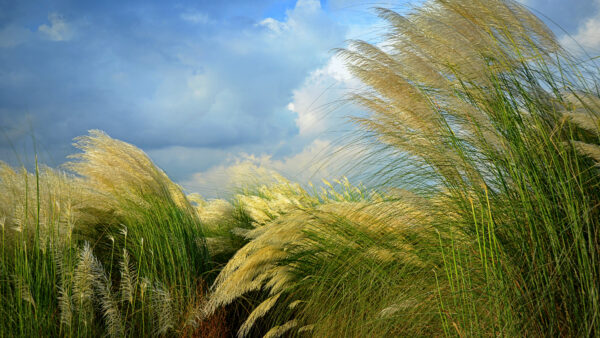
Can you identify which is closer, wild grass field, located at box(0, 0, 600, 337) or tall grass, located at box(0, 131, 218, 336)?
wild grass field, located at box(0, 0, 600, 337)

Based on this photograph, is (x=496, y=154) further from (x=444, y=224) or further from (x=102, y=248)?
(x=102, y=248)

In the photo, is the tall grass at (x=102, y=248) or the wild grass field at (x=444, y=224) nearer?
the wild grass field at (x=444, y=224)

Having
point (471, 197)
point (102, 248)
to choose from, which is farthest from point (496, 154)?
point (102, 248)

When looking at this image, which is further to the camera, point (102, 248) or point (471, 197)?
point (102, 248)

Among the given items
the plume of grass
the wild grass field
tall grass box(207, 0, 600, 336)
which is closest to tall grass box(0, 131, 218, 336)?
the wild grass field

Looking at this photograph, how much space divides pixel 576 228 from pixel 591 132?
2.41ft

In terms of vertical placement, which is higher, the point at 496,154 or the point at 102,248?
the point at 102,248

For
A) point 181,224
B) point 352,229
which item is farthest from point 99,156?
point 352,229

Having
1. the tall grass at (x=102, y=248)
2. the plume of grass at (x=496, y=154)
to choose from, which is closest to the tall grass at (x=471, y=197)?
the plume of grass at (x=496, y=154)

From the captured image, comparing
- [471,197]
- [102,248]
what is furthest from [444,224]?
[102,248]

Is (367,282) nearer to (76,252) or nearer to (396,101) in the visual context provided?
(396,101)

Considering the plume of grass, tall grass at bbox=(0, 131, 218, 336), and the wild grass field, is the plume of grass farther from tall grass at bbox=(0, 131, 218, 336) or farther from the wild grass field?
tall grass at bbox=(0, 131, 218, 336)

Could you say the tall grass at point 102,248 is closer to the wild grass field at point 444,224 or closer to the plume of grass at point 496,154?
the wild grass field at point 444,224

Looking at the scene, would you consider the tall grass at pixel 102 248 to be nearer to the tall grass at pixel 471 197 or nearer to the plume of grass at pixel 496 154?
the tall grass at pixel 471 197
